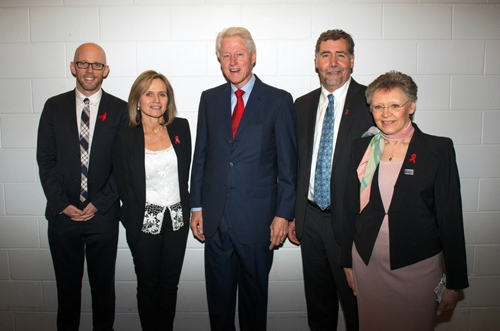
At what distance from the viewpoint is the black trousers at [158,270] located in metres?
2.47

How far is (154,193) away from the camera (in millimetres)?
2465

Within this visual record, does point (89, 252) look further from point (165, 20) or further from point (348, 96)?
point (348, 96)

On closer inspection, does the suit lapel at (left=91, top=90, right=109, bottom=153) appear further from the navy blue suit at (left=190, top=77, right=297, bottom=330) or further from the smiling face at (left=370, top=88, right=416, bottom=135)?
the smiling face at (left=370, top=88, right=416, bottom=135)

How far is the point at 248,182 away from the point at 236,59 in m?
0.78

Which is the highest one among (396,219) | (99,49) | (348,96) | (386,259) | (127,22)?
(127,22)

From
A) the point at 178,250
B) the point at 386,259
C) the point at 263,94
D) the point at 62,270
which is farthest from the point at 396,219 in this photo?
the point at 62,270

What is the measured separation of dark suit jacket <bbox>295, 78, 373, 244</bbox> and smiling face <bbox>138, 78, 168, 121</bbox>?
0.91 meters

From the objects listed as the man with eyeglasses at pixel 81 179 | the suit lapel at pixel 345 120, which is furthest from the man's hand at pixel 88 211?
the suit lapel at pixel 345 120

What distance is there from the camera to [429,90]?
2.89 m

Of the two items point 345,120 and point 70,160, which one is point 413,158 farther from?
point 70,160

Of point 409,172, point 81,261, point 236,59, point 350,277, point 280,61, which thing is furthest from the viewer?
point 280,61

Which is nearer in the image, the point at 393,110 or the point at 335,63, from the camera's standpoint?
the point at 393,110

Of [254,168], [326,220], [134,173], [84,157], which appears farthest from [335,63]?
[84,157]

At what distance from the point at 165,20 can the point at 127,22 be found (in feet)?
0.93
